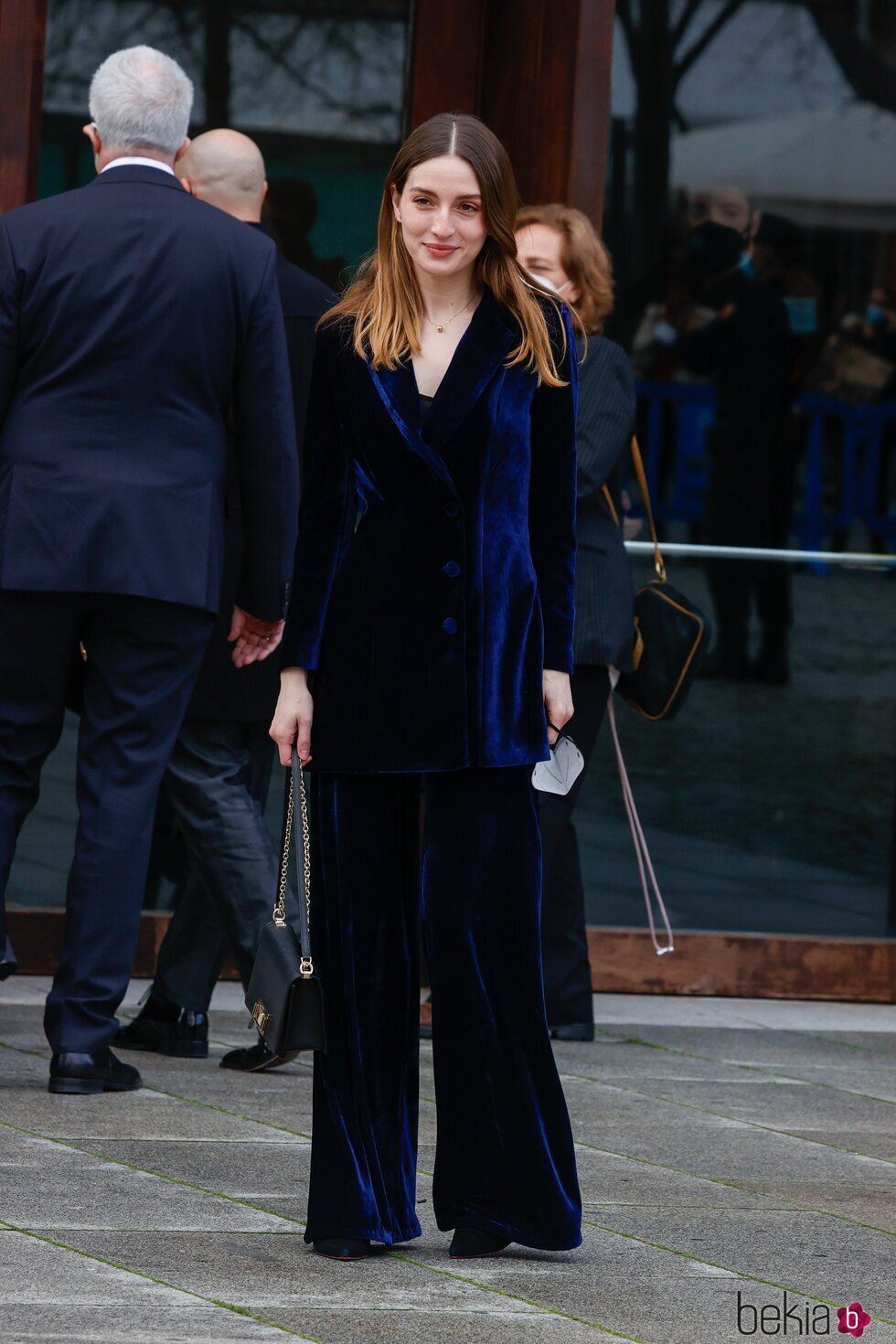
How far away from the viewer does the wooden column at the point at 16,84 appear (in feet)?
20.4

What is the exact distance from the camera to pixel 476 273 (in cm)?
396

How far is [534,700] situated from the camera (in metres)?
3.90

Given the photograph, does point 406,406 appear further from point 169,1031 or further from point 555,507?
point 169,1031

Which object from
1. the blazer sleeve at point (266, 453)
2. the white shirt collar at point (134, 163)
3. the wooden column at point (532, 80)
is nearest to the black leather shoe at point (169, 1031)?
the blazer sleeve at point (266, 453)

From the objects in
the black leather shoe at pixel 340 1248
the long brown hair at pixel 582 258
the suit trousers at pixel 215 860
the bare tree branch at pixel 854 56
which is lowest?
the black leather shoe at pixel 340 1248

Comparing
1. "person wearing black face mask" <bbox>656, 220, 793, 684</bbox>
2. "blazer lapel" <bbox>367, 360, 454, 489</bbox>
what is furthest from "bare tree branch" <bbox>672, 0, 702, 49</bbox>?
"blazer lapel" <bbox>367, 360, 454, 489</bbox>

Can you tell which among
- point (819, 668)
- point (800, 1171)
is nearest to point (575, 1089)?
point (800, 1171)

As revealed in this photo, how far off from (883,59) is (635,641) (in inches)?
84.3

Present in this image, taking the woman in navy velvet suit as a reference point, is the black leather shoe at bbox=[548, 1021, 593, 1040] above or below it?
below

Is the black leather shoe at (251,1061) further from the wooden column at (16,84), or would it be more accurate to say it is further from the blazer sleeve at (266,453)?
the wooden column at (16,84)

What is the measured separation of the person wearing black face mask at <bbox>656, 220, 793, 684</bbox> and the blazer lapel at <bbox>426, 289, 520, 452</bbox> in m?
3.17

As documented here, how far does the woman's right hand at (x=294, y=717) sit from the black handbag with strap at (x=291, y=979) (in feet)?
0.11

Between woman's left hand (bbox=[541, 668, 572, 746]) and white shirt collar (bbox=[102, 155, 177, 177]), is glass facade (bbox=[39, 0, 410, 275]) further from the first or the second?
woman's left hand (bbox=[541, 668, 572, 746])

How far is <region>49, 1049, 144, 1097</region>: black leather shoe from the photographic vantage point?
5000mm
